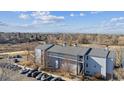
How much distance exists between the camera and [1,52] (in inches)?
141

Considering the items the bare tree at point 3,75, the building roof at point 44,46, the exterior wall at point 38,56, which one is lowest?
the bare tree at point 3,75

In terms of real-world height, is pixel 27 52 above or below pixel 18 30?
below

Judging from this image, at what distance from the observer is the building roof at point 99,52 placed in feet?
11.6

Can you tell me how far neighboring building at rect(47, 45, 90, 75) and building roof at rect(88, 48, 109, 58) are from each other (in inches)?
2.5

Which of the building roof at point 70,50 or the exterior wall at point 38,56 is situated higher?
the building roof at point 70,50

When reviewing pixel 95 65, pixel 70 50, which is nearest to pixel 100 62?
pixel 95 65

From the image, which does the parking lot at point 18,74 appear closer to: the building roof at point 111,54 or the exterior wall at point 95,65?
the exterior wall at point 95,65

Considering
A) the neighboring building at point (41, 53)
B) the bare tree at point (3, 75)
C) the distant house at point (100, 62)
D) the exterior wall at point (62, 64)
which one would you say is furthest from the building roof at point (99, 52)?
the bare tree at point (3, 75)

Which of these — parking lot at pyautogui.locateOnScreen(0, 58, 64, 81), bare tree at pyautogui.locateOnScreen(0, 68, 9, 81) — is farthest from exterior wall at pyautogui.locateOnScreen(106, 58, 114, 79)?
bare tree at pyautogui.locateOnScreen(0, 68, 9, 81)

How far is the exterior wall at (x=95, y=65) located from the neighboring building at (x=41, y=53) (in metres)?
0.45

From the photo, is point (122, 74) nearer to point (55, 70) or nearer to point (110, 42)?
point (110, 42)

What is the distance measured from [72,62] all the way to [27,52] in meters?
0.50
